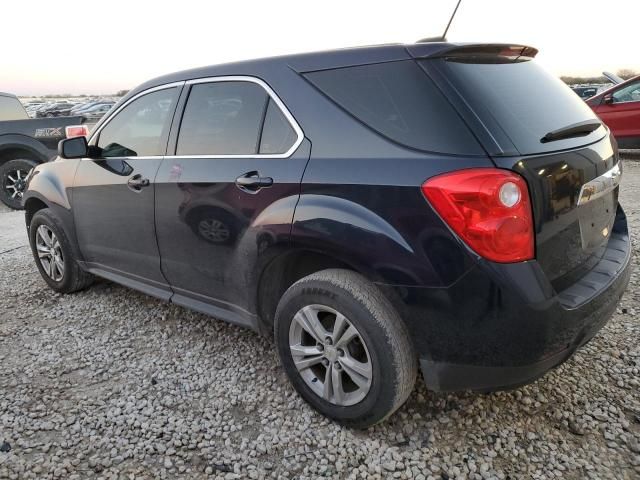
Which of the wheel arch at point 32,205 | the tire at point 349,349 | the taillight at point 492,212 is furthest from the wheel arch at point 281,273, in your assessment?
the wheel arch at point 32,205

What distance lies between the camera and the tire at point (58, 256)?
395cm

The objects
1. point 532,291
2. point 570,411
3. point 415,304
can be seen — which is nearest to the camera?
point 532,291

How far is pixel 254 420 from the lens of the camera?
2504 millimetres

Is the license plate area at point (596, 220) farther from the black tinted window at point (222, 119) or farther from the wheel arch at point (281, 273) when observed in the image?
the black tinted window at point (222, 119)

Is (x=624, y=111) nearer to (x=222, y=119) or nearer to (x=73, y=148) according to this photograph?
(x=222, y=119)

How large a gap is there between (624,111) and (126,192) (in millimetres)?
9436

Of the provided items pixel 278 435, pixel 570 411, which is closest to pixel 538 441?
pixel 570 411

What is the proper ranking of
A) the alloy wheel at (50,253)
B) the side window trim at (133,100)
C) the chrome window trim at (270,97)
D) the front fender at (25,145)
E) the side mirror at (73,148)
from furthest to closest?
the front fender at (25,145), the alloy wheel at (50,253), the side mirror at (73,148), the side window trim at (133,100), the chrome window trim at (270,97)

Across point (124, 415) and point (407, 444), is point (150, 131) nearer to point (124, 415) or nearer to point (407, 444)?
point (124, 415)

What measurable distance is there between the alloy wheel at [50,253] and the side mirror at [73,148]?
836mm

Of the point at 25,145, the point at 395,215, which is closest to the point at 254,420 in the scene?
Result: the point at 395,215

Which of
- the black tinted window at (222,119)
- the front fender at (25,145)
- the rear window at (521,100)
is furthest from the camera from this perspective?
the front fender at (25,145)

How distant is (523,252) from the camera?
6.15ft

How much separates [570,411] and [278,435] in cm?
140
